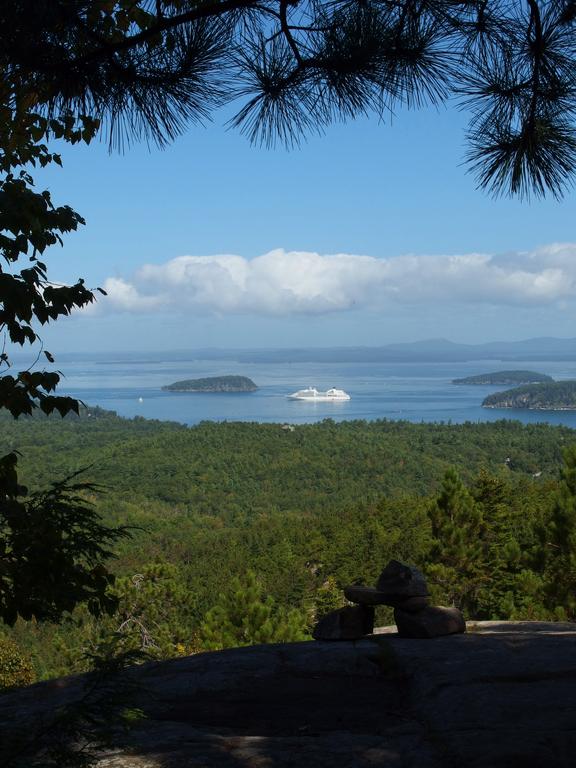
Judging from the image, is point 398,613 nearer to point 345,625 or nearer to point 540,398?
point 345,625

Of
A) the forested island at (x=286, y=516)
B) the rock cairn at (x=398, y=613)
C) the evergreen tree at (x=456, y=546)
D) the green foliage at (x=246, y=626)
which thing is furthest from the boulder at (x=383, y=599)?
the evergreen tree at (x=456, y=546)

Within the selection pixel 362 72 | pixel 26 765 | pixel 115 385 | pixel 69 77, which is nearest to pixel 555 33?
pixel 362 72

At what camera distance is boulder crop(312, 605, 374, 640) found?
4.69 m

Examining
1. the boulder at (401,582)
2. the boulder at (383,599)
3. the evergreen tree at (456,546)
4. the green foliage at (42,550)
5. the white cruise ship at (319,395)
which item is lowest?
the evergreen tree at (456,546)

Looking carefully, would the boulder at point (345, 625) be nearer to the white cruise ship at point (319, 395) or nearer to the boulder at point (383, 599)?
the boulder at point (383, 599)

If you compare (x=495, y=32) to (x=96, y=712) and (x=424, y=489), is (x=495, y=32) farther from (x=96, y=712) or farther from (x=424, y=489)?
(x=424, y=489)

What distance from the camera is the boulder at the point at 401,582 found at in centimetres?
486

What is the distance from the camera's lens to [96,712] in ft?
5.82

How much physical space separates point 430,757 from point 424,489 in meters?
47.2

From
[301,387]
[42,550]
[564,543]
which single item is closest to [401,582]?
[42,550]

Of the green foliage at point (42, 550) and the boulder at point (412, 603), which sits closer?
the green foliage at point (42, 550)

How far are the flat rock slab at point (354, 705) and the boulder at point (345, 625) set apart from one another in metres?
0.16

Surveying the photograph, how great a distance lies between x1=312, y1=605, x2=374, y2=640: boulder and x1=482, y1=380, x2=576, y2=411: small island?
79.9m

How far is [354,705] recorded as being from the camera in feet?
11.4
